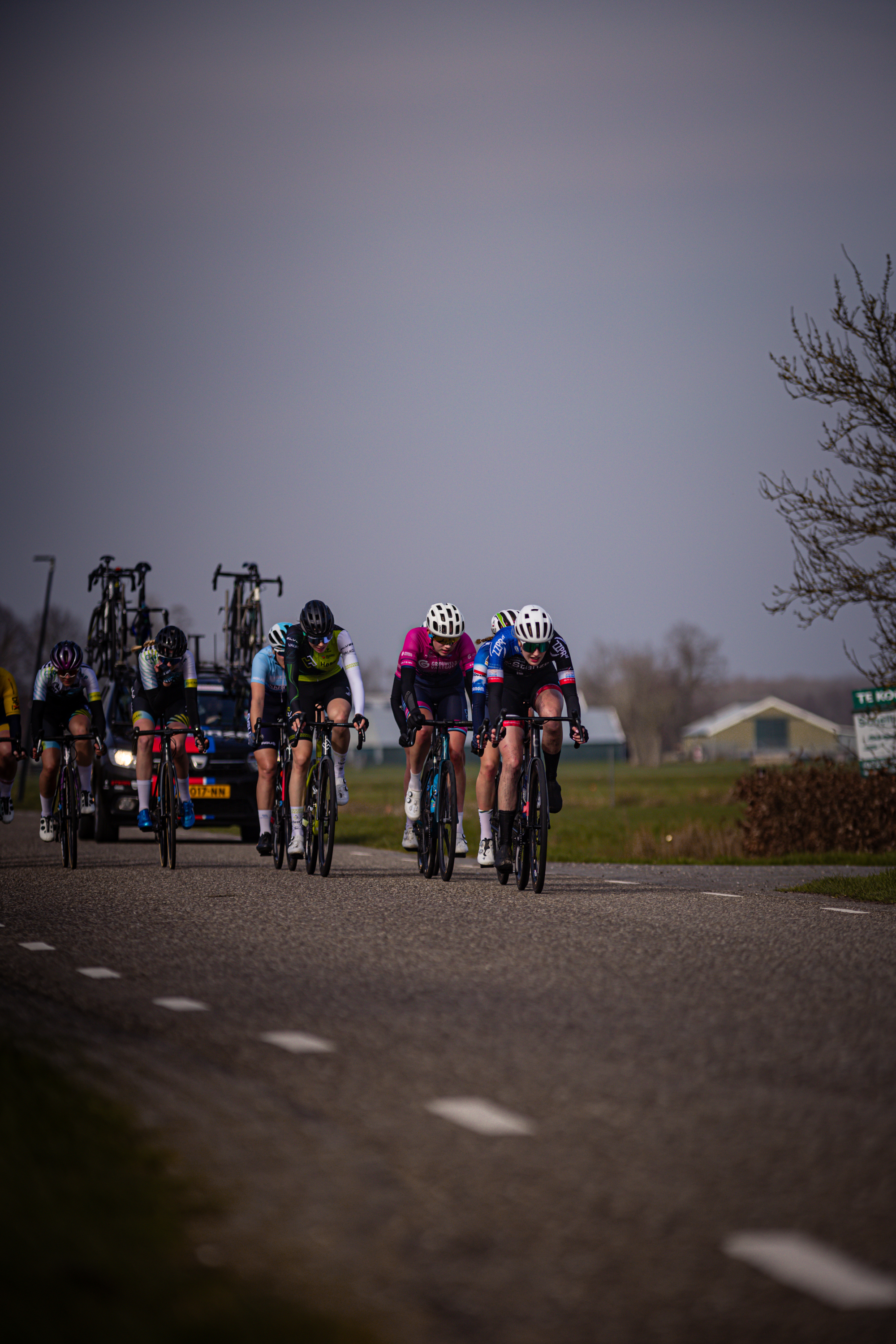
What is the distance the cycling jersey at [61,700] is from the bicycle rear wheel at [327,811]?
2.65 m

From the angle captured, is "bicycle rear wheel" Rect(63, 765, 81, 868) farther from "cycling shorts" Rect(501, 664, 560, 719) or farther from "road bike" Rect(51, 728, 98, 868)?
"cycling shorts" Rect(501, 664, 560, 719)

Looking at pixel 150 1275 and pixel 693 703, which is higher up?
pixel 693 703

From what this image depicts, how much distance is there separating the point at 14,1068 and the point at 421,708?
8.21 meters

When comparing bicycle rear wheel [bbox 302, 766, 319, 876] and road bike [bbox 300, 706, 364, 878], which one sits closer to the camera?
road bike [bbox 300, 706, 364, 878]

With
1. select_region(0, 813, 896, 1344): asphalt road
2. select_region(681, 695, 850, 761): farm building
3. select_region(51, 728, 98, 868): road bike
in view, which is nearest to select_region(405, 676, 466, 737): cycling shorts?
select_region(51, 728, 98, 868): road bike

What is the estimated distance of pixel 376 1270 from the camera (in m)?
2.99

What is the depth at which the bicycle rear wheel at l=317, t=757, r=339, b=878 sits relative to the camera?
12516 millimetres

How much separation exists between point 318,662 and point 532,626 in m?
2.56

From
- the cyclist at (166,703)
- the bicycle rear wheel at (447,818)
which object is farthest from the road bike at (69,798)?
the bicycle rear wheel at (447,818)

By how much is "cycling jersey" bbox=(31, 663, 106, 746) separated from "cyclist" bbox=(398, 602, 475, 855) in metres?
3.29

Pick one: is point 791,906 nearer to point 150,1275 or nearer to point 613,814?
point 150,1275

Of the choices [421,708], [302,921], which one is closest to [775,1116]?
[302,921]

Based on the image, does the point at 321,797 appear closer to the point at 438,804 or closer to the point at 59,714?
the point at 438,804

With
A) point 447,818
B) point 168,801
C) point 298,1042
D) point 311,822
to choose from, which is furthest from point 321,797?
point 298,1042
